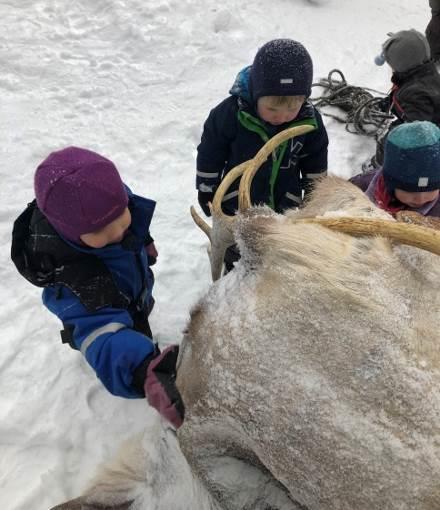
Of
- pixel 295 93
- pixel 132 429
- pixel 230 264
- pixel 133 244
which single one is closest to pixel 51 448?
pixel 132 429

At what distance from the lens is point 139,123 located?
14.9 feet

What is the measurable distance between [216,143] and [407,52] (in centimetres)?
176

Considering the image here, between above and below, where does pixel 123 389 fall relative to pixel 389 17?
below

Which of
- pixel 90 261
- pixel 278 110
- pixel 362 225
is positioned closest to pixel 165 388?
pixel 90 261

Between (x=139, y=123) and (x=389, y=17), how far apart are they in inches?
182

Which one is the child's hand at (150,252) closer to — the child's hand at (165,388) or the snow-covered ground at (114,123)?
the snow-covered ground at (114,123)

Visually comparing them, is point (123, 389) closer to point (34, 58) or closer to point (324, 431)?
point (324, 431)

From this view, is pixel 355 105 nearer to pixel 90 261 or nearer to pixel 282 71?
pixel 282 71

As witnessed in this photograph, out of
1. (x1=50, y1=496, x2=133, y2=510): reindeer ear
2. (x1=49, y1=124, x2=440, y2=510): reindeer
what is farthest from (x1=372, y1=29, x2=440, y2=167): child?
(x1=50, y1=496, x2=133, y2=510): reindeer ear

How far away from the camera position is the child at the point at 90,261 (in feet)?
4.90

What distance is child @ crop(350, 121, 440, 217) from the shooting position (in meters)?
1.87

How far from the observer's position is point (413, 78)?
3.40 meters

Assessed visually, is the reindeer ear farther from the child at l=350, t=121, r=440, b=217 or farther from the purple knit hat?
the child at l=350, t=121, r=440, b=217

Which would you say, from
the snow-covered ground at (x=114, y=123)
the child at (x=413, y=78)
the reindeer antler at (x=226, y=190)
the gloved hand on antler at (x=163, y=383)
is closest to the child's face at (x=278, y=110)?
the reindeer antler at (x=226, y=190)
